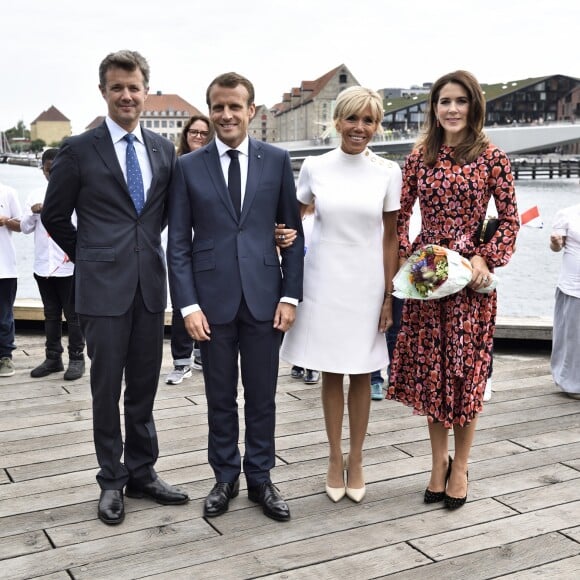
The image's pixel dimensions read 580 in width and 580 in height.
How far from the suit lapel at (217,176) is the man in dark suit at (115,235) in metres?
0.15

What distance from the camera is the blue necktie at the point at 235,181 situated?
2.60m

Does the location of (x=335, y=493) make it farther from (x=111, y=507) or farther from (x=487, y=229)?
(x=487, y=229)

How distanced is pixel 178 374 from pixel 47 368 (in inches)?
32.2

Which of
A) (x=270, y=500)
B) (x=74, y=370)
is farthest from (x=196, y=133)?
(x=270, y=500)

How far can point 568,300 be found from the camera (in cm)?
434

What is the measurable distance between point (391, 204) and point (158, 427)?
65.7 inches

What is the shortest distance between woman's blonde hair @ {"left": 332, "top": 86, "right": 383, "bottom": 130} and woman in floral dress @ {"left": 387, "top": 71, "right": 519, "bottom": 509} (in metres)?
0.20

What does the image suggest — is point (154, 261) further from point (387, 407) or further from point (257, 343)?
point (387, 407)

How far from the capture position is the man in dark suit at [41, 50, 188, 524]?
2.54 meters

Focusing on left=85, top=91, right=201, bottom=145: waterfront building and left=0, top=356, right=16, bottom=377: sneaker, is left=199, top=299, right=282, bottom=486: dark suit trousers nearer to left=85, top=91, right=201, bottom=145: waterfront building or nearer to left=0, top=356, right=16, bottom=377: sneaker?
left=0, top=356, right=16, bottom=377: sneaker

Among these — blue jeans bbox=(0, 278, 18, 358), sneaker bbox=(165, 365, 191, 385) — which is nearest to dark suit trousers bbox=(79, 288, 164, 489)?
sneaker bbox=(165, 365, 191, 385)

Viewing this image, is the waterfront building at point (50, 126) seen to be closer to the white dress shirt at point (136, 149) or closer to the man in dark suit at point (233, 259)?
the white dress shirt at point (136, 149)

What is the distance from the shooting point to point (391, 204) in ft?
8.91

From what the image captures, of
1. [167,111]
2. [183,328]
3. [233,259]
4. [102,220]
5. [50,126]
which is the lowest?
[183,328]
